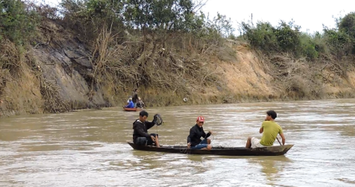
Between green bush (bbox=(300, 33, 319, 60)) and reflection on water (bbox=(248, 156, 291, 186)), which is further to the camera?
green bush (bbox=(300, 33, 319, 60))

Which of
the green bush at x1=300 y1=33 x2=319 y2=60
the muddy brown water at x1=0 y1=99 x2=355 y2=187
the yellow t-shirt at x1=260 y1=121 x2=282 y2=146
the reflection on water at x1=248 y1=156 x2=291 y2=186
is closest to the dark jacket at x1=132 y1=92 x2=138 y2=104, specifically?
the muddy brown water at x1=0 y1=99 x2=355 y2=187

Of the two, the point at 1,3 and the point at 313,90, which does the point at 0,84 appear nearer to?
the point at 1,3

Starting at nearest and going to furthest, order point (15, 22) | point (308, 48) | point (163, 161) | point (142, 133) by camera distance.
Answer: point (163, 161) < point (142, 133) < point (15, 22) < point (308, 48)

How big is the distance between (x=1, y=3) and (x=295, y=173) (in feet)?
62.6

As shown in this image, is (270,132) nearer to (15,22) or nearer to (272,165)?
(272,165)

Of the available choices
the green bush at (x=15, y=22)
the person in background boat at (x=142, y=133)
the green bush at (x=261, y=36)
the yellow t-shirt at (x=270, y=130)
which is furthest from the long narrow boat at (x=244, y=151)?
the green bush at (x=261, y=36)

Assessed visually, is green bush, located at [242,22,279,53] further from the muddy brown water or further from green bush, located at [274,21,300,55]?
the muddy brown water

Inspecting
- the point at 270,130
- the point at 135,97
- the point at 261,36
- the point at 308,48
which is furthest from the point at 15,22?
the point at 308,48

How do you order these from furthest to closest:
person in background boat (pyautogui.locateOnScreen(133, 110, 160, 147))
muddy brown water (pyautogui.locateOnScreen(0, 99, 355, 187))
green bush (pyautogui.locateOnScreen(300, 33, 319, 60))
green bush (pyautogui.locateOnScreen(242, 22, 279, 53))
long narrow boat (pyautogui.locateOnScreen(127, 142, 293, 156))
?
green bush (pyautogui.locateOnScreen(300, 33, 319, 60)), green bush (pyautogui.locateOnScreen(242, 22, 279, 53)), person in background boat (pyautogui.locateOnScreen(133, 110, 160, 147)), long narrow boat (pyautogui.locateOnScreen(127, 142, 293, 156)), muddy brown water (pyautogui.locateOnScreen(0, 99, 355, 187))

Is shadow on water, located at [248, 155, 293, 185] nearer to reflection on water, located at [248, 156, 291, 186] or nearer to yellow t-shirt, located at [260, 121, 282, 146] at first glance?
reflection on water, located at [248, 156, 291, 186]

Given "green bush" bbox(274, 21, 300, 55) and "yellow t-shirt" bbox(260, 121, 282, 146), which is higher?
"green bush" bbox(274, 21, 300, 55)

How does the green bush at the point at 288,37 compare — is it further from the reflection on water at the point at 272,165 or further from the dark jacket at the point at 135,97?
the reflection on water at the point at 272,165

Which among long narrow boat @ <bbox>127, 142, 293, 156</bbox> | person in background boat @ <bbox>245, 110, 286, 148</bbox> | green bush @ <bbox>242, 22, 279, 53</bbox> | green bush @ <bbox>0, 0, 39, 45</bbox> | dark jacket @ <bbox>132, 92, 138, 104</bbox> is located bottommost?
long narrow boat @ <bbox>127, 142, 293, 156</bbox>

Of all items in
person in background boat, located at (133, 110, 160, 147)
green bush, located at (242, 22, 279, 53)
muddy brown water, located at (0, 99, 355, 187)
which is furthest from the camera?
green bush, located at (242, 22, 279, 53)
